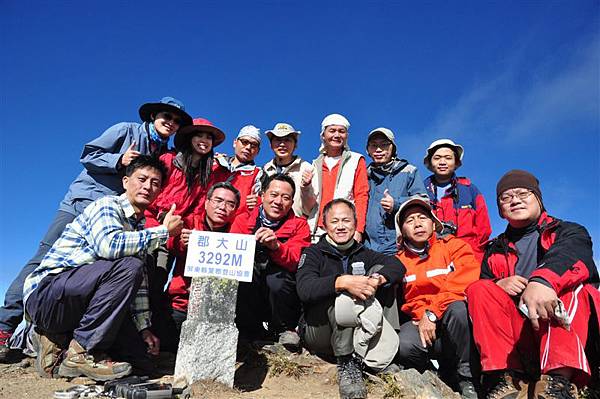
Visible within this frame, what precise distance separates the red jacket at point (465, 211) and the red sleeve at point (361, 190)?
1203mm

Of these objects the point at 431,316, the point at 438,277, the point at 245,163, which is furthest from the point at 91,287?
the point at 438,277

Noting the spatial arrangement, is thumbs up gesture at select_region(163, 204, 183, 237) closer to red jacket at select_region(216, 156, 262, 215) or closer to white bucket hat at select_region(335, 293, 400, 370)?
red jacket at select_region(216, 156, 262, 215)

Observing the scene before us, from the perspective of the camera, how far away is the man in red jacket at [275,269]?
5.94 meters

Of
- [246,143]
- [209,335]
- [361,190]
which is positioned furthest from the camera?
[246,143]

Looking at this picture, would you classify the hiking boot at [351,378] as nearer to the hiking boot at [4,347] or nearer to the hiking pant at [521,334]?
Answer: the hiking pant at [521,334]

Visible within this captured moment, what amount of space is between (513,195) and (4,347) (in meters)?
7.20

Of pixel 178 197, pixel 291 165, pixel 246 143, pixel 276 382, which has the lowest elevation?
pixel 276 382

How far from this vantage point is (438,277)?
5488mm

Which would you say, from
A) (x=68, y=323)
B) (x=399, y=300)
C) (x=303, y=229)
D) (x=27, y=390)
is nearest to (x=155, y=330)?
(x=68, y=323)

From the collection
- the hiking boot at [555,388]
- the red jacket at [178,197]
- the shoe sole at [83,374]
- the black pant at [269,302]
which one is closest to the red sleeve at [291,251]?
the black pant at [269,302]

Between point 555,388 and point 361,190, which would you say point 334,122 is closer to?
point 361,190

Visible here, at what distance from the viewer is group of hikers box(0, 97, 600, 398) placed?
4480 millimetres

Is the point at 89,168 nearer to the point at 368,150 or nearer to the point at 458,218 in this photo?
the point at 368,150

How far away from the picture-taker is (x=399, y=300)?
5.82 m
